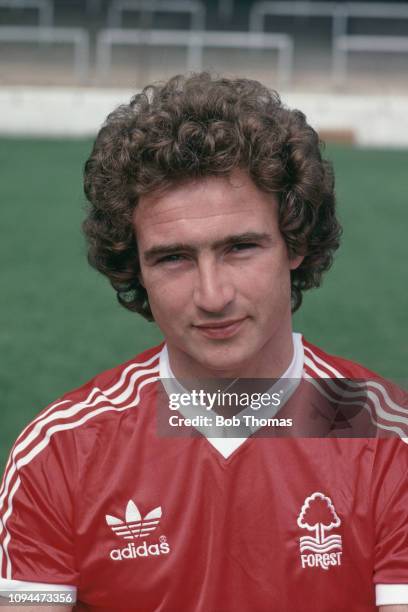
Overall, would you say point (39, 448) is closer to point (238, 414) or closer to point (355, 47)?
point (238, 414)

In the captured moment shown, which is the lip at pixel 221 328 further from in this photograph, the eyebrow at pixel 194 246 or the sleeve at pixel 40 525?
the sleeve at pixel 40 525

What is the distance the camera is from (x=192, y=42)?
1911 centimetres

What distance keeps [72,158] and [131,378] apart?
38.6 feet

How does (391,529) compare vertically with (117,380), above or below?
below

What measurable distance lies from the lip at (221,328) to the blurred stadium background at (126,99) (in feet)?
3.22

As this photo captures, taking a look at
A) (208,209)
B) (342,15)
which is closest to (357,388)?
(208,209)

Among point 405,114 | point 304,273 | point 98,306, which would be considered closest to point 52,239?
point 98,306

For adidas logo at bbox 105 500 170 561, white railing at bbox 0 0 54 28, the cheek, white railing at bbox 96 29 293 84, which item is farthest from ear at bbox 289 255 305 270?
white railing at bbox 0 0 54 28

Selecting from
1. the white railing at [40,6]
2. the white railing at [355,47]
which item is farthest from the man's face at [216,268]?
the white railing at [40,6]

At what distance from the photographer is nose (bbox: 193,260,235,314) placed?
1.98 m

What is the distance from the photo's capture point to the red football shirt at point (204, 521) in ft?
6.73

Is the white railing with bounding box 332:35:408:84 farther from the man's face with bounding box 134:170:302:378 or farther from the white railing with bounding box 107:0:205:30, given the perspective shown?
the man's face with bounding box 134:170:302:378

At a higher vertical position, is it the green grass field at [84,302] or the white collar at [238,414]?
the green grass field at [84,302]

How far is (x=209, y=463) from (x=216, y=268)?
0.46m
